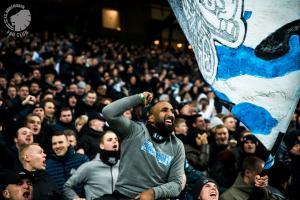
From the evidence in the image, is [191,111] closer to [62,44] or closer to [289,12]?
[289,12]

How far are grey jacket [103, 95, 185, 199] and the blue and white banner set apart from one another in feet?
1.95

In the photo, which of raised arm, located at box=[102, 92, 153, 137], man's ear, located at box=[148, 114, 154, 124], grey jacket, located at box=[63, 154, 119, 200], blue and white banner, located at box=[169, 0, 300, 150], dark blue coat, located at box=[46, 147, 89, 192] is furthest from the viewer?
dark blue coat, located at box=[46, 147, 89, 192]

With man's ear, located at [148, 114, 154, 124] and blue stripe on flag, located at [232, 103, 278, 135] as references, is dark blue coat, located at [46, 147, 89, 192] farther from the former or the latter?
blue stripe on flag, located at [232, 103, 278, 135]

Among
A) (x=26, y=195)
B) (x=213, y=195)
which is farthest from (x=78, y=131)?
(x=213, y=195)

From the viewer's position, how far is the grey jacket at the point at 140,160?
3027mm

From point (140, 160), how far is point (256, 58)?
1055mm

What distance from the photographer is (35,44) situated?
40.8 feet

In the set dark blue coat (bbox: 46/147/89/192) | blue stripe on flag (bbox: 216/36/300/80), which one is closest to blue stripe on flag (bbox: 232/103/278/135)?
blue stripe on flag (bbox: 216/36/300/80)

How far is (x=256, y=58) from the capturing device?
2811 millimetres

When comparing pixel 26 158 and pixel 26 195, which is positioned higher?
pixel 26 158

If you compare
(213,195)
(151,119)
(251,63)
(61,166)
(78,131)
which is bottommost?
(213,195)

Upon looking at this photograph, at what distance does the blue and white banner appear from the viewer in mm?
2643

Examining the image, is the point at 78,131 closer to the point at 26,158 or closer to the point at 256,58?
the point at 26,158

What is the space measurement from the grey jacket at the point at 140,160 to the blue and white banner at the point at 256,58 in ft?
1.95
